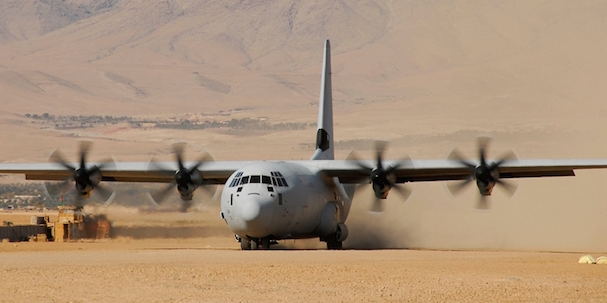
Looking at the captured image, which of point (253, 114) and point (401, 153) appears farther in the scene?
point (253, 114)

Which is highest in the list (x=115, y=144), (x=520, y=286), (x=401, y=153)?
(x=115, y=144)

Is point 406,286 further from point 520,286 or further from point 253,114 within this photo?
point 253,114

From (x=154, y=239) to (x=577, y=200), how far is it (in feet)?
63.0

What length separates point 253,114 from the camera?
19438cm

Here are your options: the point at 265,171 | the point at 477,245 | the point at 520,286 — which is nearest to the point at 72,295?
the point at 520,286

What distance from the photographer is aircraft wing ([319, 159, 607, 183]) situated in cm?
3628

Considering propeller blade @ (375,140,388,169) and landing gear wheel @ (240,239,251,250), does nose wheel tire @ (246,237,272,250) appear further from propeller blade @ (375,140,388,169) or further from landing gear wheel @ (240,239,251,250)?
propeller blade @ (375,140,388,169)

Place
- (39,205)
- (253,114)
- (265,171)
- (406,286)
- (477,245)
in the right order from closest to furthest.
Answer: (406,286) → (265,171) → (477,245) → (39,205) → (253,114)

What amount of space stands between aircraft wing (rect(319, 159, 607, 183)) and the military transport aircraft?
0.03m

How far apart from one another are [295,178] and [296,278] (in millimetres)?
12597

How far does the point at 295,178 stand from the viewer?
36.0 meters

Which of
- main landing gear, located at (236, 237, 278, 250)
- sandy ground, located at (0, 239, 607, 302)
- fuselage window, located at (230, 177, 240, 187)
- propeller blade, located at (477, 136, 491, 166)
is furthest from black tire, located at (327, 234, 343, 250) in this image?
sandy ground, located at (0, 239, 607, 302)

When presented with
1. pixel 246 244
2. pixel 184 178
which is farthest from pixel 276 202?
pixel 184 178

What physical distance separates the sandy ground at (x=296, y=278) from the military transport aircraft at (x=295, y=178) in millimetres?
3977
